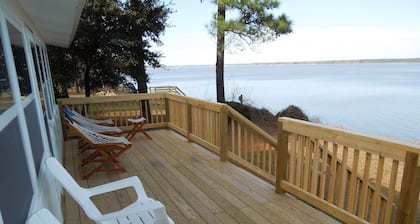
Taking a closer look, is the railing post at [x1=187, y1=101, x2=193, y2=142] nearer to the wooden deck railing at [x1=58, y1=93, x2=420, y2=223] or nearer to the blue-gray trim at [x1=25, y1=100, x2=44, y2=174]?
the wooden deck railing at [x1=58, y1=93, x2=420, y2=223]

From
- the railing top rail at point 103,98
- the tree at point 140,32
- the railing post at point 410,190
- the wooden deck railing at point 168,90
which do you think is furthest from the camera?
the wooden deck railing at point 168,90

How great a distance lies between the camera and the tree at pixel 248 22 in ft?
27.4

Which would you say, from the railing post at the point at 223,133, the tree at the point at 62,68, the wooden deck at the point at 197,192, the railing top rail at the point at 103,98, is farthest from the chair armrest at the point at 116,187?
the tree at the point at 62,68

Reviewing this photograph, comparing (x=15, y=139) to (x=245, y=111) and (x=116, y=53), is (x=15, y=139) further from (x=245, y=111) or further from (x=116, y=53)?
(x=245, y=111)

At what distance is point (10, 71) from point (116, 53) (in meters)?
7.33

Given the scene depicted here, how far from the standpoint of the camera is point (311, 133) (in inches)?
104

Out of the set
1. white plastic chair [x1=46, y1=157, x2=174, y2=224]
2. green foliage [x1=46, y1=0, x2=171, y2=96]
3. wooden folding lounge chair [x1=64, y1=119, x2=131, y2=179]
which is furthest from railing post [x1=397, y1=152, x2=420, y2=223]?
green foliage [x1=46, y1=0, x2=171, y2=96]

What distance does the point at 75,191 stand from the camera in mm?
1944

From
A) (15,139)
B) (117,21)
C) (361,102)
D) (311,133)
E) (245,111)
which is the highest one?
(117,21)

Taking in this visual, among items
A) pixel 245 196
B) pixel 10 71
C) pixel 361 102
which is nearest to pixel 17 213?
pixel 10 71

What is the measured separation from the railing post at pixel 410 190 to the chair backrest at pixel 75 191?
2.11 metres

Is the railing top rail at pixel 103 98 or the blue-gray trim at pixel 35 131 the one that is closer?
the blue-gray trim at pixel 35 131

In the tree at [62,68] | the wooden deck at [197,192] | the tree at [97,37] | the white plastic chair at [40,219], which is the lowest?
the wooden deck at [197,192]

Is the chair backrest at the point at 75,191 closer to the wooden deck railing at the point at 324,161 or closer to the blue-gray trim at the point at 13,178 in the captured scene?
the blue-gray trim at the point at 13,178
